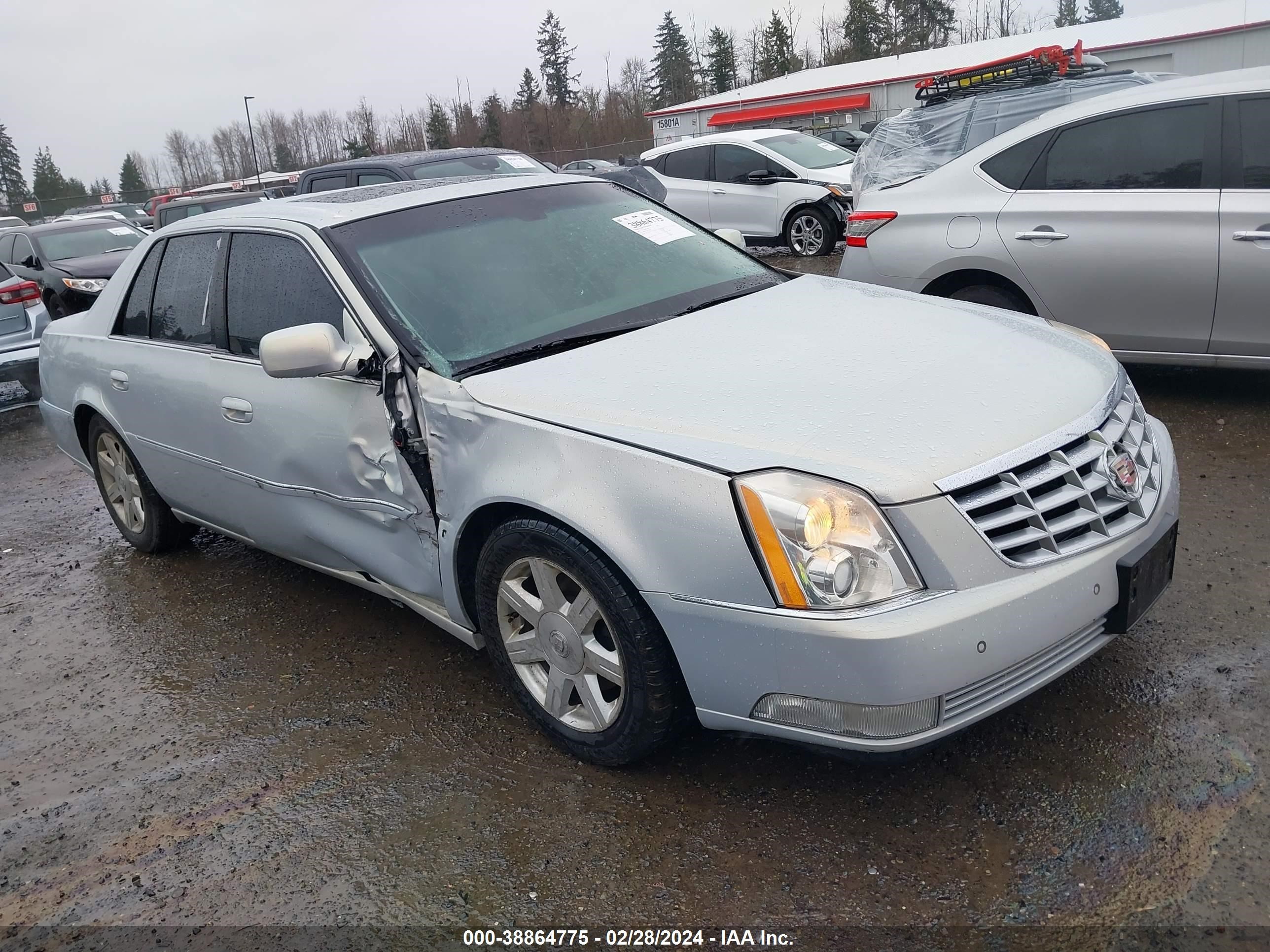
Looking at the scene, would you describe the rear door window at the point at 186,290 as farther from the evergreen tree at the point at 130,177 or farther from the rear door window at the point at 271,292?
the evergreen tree at the point at 130,177

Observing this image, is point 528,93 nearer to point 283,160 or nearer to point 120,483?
point 283,160

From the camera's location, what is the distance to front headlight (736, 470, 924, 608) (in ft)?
7.46

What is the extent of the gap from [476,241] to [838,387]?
4.94ft

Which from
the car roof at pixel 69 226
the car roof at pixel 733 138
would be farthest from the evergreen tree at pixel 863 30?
the car roof at pixel 69 226

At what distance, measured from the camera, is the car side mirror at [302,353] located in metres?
3.04

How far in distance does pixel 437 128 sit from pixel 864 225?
214 feet

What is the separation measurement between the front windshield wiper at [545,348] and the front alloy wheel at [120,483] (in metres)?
2.54

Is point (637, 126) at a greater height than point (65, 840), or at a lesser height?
greater

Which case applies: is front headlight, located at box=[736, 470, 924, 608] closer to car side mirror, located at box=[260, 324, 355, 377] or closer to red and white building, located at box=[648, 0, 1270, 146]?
car side mirror, located at box=[260, 324, 355, 377]

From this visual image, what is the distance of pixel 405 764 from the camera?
A: 3.08 meters

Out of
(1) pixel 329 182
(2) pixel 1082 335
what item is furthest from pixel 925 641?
(1) pixel 329 182

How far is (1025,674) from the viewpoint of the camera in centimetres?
240

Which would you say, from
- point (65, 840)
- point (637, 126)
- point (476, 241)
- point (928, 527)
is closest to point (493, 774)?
point (65, 840)

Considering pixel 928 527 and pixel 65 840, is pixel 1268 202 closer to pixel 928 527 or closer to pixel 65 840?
pixel 928 527
